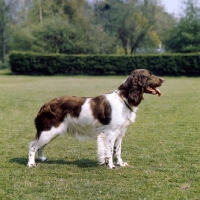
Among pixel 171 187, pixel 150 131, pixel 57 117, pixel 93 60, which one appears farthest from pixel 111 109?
pixel 93 60

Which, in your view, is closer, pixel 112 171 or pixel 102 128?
pixel 112 171

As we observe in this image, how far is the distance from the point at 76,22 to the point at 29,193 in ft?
196

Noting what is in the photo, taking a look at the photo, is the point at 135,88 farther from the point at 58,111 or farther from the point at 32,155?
the point at 32,155

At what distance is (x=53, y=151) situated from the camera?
307 inches

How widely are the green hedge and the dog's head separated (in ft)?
118

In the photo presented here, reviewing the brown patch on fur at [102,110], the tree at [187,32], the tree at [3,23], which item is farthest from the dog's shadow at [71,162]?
the tree at [3,23]

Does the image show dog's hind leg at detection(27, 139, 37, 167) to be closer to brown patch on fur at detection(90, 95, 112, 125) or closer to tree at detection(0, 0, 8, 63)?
brown patch on fur at detection(90, 95, 112, 125)

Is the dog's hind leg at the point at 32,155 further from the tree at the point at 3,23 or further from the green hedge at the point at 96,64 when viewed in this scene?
the tree at the point at 3,23

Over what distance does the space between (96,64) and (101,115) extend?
36657mm

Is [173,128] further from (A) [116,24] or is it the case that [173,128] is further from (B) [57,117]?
(A) [116,24]

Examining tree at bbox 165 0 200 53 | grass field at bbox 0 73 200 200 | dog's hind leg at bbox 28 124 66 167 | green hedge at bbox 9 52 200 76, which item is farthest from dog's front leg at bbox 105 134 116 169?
tree at bbox 165 0 200 53

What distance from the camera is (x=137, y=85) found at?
626cm

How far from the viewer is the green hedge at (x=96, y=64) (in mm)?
41500

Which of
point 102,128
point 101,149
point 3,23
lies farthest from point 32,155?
point 3,23
